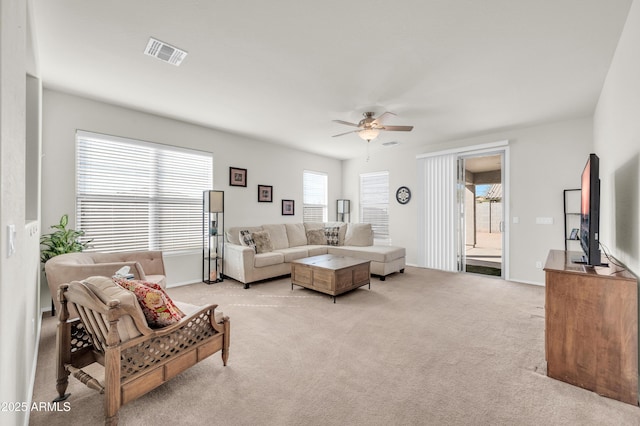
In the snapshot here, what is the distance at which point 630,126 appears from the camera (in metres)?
2.23

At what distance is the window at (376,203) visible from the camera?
7.08 metres

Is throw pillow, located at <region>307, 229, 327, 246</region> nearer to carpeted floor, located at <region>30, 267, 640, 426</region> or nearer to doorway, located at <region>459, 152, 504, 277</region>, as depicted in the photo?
carpeted floor, located at <region>30, 267, 640, 426</region>

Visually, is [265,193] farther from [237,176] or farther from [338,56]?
[338,56]

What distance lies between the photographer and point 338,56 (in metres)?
2.78

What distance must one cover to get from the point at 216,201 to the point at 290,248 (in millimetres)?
1816

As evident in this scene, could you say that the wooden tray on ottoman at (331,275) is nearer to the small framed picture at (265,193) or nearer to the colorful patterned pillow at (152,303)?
the small framed picture at (265,193)

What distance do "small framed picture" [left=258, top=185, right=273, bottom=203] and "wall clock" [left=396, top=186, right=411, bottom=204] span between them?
297 cm

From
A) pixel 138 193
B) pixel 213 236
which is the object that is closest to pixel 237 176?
pixel 213 236

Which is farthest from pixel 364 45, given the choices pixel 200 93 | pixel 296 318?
pixel 296 318

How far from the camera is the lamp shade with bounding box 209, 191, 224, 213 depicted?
4.82 metres

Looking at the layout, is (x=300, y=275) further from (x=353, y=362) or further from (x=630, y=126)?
(x=630, y=126)

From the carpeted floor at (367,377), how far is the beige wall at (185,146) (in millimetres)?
1614

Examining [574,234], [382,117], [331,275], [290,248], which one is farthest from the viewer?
[290,248]

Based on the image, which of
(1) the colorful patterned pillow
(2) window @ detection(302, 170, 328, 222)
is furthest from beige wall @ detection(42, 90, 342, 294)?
(1) the colorful patterned pillow
